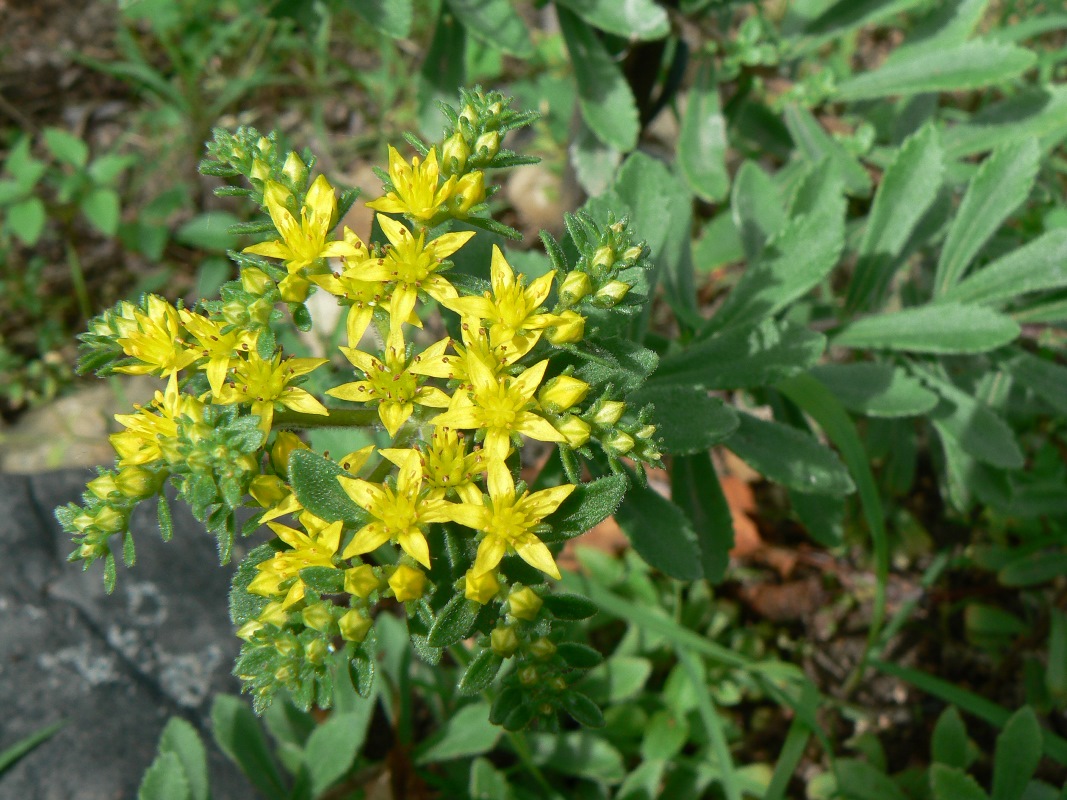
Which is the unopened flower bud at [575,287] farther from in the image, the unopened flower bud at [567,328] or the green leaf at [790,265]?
the green leaf at [790,265]

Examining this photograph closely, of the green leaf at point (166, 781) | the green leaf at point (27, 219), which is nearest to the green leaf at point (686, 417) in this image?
the green leaf at point (166, 781)

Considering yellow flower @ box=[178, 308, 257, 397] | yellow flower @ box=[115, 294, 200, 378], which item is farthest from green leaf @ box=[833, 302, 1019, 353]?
yellow flower @ box=[115, 294, 200, 378]

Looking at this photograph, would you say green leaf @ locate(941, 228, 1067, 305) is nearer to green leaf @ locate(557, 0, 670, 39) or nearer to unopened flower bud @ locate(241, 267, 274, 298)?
green leaf @ locate(557, 0, 670, 39)

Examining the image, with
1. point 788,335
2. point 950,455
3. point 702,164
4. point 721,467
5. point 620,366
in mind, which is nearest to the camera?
point 620,366

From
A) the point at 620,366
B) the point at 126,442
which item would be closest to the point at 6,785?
the point at 126,442

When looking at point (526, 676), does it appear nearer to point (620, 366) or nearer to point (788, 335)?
point (620, 366)

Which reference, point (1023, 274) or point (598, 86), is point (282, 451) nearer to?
point (598, 86)
